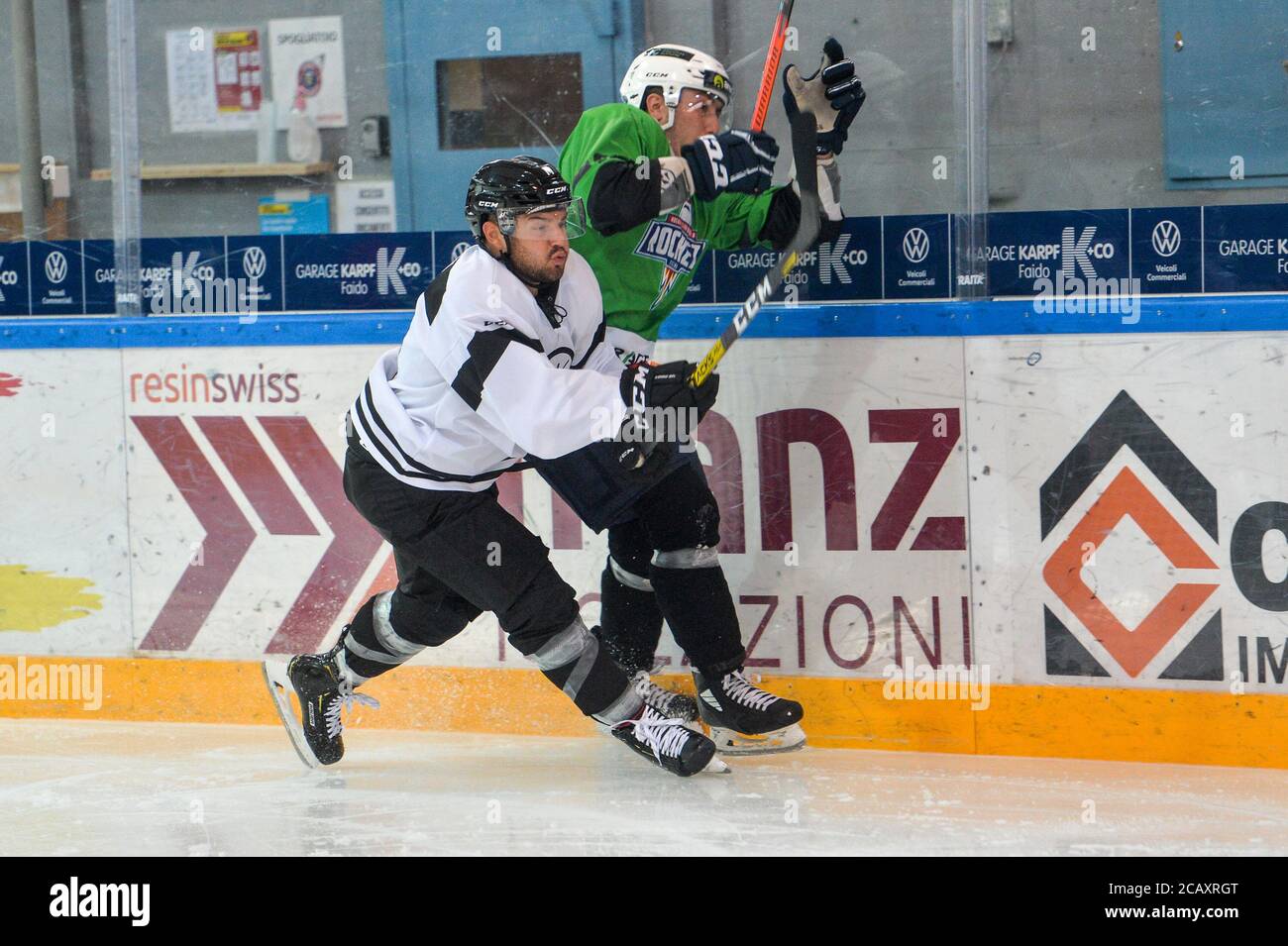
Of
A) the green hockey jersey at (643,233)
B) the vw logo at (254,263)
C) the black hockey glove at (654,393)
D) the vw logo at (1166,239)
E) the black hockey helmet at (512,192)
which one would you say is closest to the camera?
the black hockey glove at (654,393)

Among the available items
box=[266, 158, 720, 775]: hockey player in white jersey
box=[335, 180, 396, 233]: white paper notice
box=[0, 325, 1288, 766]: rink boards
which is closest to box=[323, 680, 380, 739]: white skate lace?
box=[266, 158, 720, 775]: hockey player in white jersey

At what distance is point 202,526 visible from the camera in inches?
138

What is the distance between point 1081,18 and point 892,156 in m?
0.47

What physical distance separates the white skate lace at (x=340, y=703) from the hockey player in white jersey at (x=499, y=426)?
12 cm

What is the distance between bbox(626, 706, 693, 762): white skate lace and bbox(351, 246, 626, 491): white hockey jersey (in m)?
0.53

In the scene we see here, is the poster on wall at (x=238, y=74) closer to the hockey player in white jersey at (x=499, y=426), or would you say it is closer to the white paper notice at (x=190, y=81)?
the white paper notice at (x=190, y=81)

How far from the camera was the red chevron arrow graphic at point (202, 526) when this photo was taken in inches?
137

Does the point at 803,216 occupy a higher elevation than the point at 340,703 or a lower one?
higher

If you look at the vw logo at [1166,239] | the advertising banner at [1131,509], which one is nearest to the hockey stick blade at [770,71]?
the advertising banner at [1131,509]

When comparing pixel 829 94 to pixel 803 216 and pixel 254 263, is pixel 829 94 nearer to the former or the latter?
pixel 803 216

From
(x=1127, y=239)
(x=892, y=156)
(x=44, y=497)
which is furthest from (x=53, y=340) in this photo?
(x=1127, y=239)

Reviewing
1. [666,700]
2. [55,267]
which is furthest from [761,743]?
[55,267]

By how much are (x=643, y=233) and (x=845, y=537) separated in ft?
2.48
